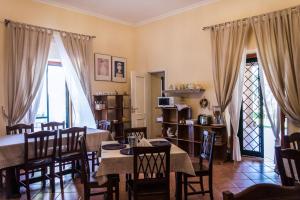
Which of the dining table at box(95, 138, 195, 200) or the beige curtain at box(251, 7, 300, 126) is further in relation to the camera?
the beige curtain at box(251, 7, 300, 126)

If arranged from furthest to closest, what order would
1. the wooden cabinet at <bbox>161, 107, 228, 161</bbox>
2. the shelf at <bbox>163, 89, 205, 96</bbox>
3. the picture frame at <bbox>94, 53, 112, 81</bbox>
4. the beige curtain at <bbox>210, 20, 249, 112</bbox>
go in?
the picture frame at <bbox>94, 53, 112, 81</bbox>, the shelf at <bbox>163, 89, 205, 96</bbox>, the wooden cabinet at <bbox>161, 107, 228, 161</bbox>, the beige curtain at <bbox>210, 20, 249, 112</bbox>

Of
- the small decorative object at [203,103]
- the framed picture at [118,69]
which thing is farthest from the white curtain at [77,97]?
the small decorative object at [203,103]

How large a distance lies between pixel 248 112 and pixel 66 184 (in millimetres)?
4000

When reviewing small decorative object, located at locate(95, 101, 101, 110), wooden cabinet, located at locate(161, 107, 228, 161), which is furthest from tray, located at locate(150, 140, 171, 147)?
small decorative object, located at locate(95, 101, 101, 110)

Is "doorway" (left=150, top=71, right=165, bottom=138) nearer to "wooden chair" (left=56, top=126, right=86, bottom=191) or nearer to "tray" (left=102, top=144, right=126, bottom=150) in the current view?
"wooden chair" (left=56, top=126, right=86, bottom=191)

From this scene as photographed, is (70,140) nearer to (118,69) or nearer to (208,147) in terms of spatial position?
(208,147)

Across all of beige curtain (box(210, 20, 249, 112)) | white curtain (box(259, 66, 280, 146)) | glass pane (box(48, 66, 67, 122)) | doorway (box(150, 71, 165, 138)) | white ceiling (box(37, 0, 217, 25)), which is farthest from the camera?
doorway (box(150, 71, 165, 138))

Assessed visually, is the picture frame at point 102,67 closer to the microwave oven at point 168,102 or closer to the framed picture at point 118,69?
the framed picture at point 118,69

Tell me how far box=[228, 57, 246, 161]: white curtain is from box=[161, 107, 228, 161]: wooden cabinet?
185 millimetres

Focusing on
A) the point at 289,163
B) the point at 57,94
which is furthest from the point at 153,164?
the point at 57,94

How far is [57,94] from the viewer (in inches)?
233

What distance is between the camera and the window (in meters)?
5.74

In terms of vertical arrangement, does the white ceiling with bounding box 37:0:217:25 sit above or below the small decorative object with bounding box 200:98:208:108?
above

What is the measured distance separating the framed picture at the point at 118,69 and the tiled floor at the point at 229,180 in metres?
3.27
